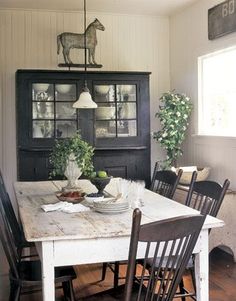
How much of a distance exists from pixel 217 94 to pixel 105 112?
130 centimetres

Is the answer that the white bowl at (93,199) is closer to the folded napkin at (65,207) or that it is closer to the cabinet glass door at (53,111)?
the folded napkin at (65,207)

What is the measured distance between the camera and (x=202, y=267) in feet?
7.13

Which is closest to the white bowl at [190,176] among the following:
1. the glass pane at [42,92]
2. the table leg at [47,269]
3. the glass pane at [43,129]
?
the glass pane at [43,129]

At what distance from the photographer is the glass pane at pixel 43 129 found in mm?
4949

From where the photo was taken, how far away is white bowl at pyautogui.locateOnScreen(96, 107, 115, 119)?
201 inches

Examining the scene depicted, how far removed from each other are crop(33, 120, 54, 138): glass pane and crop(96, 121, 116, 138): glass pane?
21.0 inches

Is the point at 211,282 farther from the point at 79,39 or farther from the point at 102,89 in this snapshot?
the point at 79,39

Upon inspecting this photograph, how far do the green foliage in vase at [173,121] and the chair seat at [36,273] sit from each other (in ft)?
9.01

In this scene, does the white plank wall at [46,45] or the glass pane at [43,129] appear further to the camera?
the white plank wall at [46,45]

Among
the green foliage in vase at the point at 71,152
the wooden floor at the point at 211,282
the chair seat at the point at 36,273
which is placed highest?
the green foliage in vase at the point at 71,152

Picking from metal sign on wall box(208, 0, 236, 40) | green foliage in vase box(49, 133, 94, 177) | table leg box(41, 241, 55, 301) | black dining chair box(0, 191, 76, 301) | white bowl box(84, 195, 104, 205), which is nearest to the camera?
table leg box(41, 241, 55, 301)

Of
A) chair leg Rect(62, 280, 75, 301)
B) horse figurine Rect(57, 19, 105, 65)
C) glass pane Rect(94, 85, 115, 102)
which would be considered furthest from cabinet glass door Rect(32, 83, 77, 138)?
chair leg Rect(62, 280, 75, 301)

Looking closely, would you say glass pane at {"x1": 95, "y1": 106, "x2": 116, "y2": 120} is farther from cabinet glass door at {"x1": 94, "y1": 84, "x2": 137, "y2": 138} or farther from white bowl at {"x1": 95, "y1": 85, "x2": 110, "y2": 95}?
white bowl at {"x1": 95, "y1": 85, "x2": 110, "y2": 95}

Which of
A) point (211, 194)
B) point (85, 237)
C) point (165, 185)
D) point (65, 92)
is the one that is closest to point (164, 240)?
point (85, 237)
